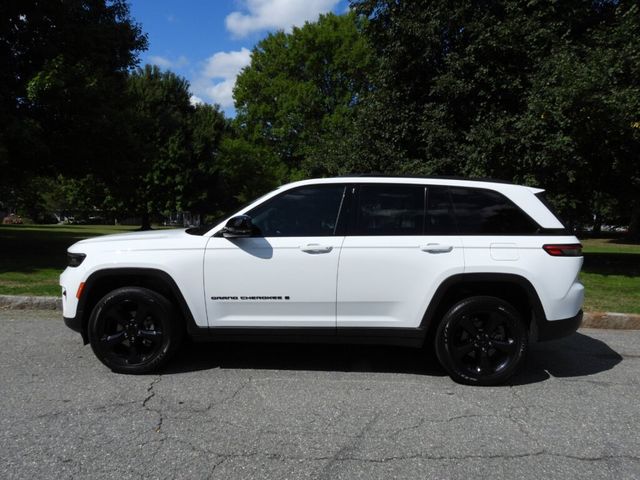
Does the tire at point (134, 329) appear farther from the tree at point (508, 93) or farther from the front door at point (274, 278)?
the tree at point (508, 93)

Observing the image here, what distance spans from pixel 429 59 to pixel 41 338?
458 inches

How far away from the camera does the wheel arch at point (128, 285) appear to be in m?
4.64

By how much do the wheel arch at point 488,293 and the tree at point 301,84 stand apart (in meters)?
28.3

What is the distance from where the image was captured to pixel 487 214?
468cm

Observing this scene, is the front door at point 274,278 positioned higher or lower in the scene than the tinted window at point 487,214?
lower

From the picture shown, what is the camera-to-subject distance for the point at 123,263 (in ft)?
15.2

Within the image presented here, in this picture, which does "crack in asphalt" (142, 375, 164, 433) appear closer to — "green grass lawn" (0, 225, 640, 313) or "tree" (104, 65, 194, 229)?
"green grass lawn" (0, 225, 640, 313)

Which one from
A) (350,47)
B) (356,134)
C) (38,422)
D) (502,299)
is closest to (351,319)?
(502,299)

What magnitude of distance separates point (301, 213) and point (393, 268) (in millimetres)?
960

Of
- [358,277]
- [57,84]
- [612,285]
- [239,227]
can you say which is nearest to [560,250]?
[358,277]

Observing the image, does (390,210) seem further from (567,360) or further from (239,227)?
(567,360)

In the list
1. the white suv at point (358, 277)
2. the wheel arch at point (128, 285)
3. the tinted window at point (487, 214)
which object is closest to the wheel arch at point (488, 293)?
the white suv at point (358, 277)

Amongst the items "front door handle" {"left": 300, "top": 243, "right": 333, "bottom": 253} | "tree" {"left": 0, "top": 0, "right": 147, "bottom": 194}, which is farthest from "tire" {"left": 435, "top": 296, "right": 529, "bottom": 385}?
"tree" {"left": 0, "top": 0, "right": 147, "bottom": 194}

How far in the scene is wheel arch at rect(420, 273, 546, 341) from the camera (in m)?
4.49
